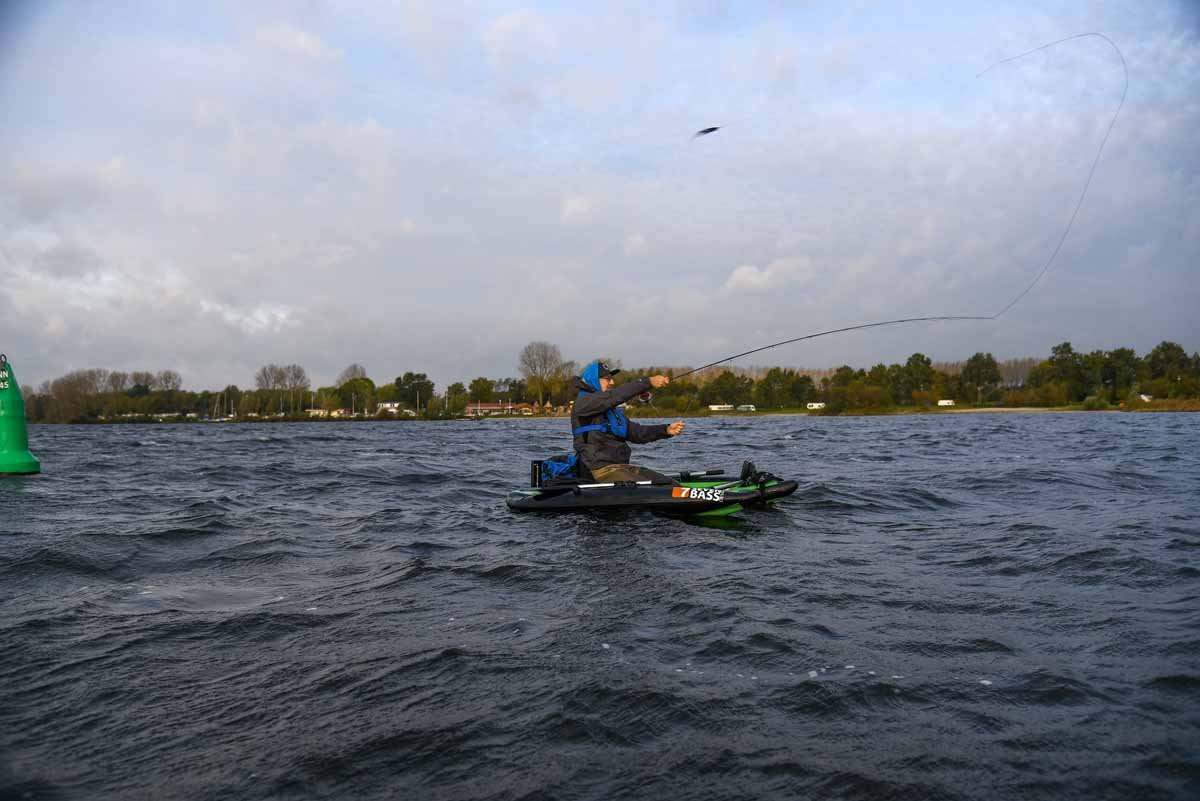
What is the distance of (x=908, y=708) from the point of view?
416 cm

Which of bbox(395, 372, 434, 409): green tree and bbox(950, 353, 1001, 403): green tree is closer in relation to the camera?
bbox(950, 353, 1001, 403): green tree

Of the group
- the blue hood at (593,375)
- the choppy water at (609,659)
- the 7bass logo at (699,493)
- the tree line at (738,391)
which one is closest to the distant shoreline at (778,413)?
the tree line at (738,391)

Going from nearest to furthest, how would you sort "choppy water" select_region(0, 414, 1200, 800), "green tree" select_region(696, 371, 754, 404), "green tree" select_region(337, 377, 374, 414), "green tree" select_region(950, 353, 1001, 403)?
"choppy water" select_region(0, 414, 1200, 800) → "green tree" select_region(950, 353, 1001, 403) → "green tree" select_region(696, 371, 754, 404) → "green tree" select_region(337, 377, 374, 414)

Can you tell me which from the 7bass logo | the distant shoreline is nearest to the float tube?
the 7bass logo

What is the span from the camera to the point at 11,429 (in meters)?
17.1

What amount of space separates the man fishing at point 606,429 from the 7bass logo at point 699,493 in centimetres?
40

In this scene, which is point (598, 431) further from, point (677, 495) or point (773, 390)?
point (773, 390)

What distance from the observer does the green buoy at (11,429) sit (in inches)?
633

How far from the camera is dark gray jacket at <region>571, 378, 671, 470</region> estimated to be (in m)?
11.3

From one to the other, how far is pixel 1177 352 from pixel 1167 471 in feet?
350

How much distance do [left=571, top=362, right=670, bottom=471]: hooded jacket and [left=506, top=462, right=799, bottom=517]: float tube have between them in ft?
1.82

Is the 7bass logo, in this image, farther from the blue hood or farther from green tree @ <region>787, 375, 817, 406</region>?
green tree @ <region>787, 375, 817, 406</region>

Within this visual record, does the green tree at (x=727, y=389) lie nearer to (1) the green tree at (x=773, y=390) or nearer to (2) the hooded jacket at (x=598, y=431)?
(1) the green tree at (x=773, y=390)

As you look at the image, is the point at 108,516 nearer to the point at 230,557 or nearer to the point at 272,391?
the point at 230,557
